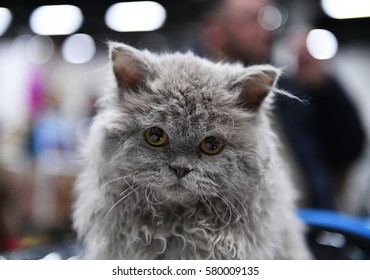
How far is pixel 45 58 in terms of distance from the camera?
1048 mm

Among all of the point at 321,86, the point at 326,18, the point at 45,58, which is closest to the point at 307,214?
the point at 321,86

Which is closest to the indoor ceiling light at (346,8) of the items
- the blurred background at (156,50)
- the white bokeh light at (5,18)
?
the blurred background at (156,50)

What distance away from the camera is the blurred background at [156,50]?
0.80 meters

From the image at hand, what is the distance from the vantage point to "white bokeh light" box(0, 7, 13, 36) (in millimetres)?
829

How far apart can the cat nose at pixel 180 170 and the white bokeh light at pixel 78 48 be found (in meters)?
0.39

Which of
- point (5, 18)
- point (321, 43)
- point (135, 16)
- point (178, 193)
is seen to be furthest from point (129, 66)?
point (321, 43)

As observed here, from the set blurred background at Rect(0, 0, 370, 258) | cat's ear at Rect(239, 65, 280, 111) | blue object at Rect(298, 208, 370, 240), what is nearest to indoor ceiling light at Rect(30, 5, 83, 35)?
blurred background at Rect(0, 0, 370, 258)

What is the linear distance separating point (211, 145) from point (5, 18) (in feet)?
2.01

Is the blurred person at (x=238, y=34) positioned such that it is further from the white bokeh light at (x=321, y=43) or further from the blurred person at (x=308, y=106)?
the white bokeh light at (x=321, y=43)

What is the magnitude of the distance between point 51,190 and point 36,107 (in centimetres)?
47

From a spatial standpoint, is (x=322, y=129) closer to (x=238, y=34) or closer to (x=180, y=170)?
(x=238, y=34)

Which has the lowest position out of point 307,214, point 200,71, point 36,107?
point 307,214

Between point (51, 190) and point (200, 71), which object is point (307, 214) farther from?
point (51, 190)

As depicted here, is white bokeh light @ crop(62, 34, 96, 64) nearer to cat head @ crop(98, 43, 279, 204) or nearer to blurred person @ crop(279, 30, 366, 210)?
cat head @ crop(98, 43, 279, 204)
